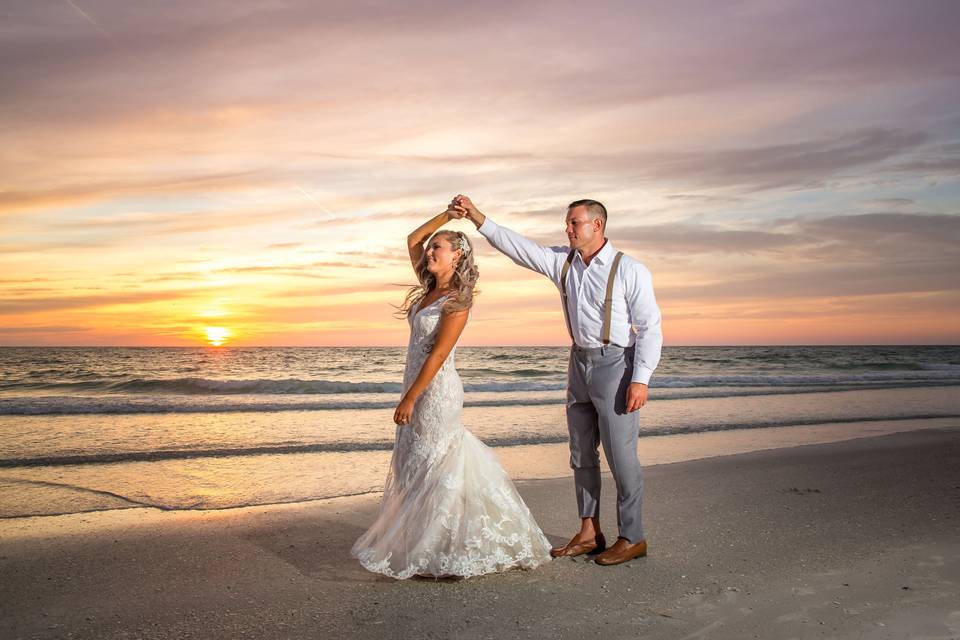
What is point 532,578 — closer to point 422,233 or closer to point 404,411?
point 404,411

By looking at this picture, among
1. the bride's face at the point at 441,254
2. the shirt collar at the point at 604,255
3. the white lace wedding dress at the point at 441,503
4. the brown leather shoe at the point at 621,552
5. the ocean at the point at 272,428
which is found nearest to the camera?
the white lace wedding dress at the point at 441,503

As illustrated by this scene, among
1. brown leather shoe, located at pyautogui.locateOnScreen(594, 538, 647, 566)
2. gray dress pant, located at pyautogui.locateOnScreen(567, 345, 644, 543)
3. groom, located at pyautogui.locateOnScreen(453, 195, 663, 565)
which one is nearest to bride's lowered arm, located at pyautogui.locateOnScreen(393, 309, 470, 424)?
groom, located at pyautogui.locateOnScreen(453, 195, 663, 565)

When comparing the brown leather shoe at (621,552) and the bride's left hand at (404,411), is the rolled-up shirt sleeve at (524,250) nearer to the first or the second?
the bride's left hand at (404,411)

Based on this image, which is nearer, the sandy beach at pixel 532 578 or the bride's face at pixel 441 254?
the sandy beach at pixel 532 578

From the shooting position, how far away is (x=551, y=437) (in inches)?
429

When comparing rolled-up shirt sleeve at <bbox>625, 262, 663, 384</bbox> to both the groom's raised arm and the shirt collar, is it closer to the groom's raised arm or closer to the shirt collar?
the shirt collar

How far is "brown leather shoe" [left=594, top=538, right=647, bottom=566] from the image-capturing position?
445 cm

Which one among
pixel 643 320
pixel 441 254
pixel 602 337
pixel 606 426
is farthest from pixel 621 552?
pixel 441 254

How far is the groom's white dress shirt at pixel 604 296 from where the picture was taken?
426 cm

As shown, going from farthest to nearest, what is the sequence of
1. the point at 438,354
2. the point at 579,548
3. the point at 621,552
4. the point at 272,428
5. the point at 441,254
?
the point at 272,428, the point at 579,548, the point at 621,552, the point at 441,254, the point at 438,354

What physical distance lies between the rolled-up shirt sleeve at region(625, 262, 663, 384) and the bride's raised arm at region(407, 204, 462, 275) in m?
1.18

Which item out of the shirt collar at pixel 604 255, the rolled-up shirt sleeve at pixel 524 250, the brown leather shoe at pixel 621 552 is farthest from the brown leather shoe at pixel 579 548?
the shirt collar at pixel 604 255

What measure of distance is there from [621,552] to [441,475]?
50.3 inches

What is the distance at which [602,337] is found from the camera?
14.2ft
